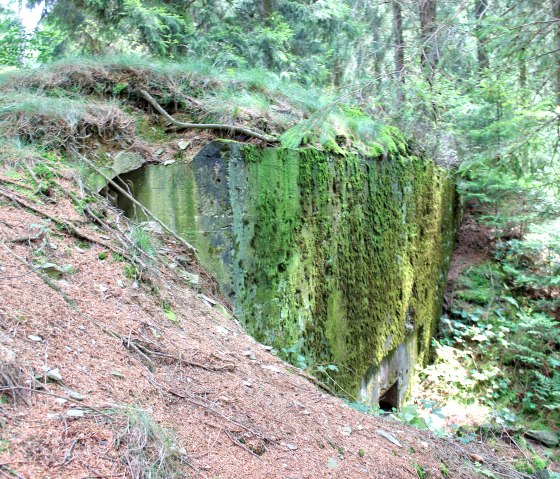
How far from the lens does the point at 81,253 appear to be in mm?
3492

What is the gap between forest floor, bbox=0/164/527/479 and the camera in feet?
6.41

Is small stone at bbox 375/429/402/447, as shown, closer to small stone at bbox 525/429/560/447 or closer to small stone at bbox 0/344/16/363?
small stone at bbox 0/344/16/363

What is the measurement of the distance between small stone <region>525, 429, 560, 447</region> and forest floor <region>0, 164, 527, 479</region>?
3691 millimetres

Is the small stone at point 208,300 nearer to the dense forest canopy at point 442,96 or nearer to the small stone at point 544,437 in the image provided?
the dense forest canopy at point 442,96

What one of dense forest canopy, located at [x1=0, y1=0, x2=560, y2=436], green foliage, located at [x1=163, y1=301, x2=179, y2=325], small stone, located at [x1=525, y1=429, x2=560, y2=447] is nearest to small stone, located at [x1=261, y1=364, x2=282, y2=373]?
green foliage, located at [x1=163, y1=301, x2=179, y2=325]

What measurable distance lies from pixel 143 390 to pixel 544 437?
22.8 feet

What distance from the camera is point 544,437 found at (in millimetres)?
7238

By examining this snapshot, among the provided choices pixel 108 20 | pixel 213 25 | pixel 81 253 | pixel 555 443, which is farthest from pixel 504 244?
pixel 81 253

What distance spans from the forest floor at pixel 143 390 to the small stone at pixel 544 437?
12.1 ft

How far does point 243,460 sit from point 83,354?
0.97 metres

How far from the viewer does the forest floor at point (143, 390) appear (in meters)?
1.95

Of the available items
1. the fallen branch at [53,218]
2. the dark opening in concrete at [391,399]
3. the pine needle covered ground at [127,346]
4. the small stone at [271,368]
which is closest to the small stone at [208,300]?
the pine needle covered ground at [127,346]

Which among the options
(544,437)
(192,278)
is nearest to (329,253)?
(192,278)

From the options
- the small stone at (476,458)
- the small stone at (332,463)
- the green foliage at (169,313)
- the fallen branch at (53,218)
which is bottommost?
the small stone at (476,458)
